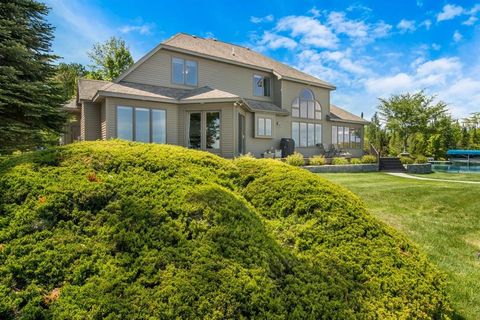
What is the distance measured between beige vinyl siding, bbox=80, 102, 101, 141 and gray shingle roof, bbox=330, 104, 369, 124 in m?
17.5

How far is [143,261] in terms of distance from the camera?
7.54ft

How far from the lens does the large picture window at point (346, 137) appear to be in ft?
82.9

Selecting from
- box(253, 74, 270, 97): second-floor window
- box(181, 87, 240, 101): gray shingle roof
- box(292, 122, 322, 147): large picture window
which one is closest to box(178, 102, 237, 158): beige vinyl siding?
box(181, 87, 240, 101): gray shingle roof

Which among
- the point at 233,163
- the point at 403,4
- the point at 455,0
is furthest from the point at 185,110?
the point at 455,0

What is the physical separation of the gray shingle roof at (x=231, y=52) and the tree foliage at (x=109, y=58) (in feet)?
62.5

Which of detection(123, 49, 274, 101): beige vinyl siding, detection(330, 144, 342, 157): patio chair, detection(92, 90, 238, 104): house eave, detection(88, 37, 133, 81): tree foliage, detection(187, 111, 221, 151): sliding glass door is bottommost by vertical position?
detection(330, 144, 342, 157): patio chair

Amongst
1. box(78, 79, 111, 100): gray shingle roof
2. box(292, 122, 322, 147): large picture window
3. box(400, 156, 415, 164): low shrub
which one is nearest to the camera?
box(78, 79, 111, 100): gray shingle roof

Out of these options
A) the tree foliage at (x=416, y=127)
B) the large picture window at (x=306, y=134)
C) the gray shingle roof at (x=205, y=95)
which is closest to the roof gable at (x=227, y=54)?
the gray shingle roof at (x=205, y=95)

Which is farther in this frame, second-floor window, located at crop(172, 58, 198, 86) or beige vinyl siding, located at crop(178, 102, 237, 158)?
second-floor window, located at crop(172, 58, 198, 86)

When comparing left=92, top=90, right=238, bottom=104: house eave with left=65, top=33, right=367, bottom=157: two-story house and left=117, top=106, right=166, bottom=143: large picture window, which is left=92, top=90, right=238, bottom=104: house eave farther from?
left=117, top=106, right=166, bottom=143: large picture window

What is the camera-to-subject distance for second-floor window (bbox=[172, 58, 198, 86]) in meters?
17.2

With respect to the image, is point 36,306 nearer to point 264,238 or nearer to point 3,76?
point 264,238

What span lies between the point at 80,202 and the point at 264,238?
1780 millimetres

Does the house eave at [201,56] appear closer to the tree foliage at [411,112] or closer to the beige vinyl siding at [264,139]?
the beige vinyl siding at [264,139]
